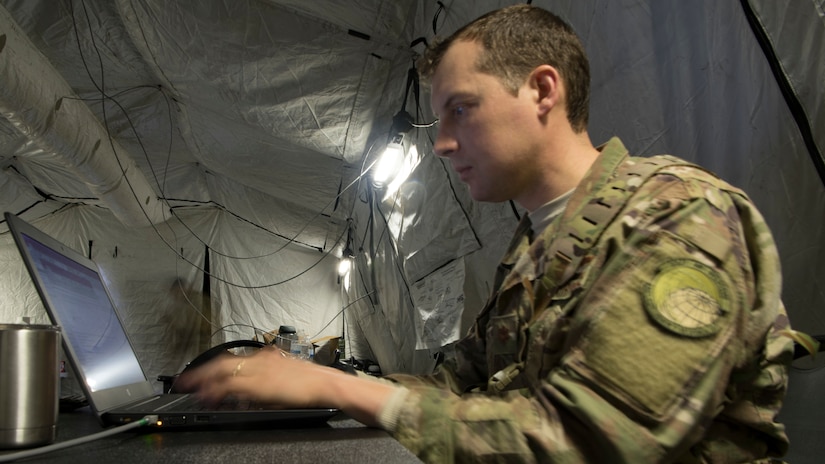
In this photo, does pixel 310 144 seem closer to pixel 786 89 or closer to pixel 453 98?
pixel 453 98

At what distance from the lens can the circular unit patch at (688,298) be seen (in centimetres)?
35

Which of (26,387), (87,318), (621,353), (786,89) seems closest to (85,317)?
(87,318)

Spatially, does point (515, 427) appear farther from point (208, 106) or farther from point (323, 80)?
point (208, 106)

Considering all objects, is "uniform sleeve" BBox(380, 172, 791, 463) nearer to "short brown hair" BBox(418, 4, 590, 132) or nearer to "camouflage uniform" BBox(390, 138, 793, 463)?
"camouflage uniform" BBox(390, 138, 793, 463)

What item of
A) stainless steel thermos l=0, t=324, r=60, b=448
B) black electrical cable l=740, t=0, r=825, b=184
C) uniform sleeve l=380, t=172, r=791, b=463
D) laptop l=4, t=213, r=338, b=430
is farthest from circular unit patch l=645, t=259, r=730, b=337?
stainless steel thermos l=0, t=324, r=60, b=448

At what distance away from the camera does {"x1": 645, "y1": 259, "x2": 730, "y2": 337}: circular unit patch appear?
0.35m

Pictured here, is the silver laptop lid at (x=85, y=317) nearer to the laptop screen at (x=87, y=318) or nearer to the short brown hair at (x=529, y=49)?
the laptop screen at (x=87, y=318)

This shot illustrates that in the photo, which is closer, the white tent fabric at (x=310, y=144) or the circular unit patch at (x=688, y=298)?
the circular unit patch at (x=688, y=298)

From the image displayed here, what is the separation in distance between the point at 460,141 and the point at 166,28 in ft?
5.18

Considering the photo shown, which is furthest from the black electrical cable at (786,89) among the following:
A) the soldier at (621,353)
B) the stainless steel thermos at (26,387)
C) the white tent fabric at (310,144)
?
the stainless steel thermos at (26,387)

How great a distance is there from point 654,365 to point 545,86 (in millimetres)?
455

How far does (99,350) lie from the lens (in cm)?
79

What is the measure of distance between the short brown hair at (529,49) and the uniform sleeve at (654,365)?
0.30m

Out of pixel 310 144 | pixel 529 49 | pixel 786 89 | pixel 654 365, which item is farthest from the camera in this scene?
pixel 310 144
